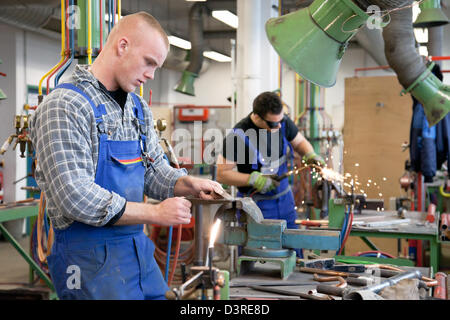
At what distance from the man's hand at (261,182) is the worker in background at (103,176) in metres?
1.44

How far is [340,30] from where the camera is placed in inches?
55.8

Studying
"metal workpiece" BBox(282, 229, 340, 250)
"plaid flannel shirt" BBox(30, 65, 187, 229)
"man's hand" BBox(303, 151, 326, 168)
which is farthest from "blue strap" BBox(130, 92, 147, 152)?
"man's hand" BBox(303, 151, 326, 168)

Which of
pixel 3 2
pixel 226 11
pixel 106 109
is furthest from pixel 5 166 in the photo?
pixel 106 109

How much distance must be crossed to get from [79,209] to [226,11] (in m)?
5.60

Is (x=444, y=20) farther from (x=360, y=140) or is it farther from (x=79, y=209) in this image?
(x=79, y=209)

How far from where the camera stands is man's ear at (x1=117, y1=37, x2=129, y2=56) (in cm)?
139

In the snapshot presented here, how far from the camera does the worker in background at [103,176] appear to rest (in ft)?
4.17

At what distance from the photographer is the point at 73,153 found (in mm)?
1277

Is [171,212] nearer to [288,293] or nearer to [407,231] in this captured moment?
[288,293]

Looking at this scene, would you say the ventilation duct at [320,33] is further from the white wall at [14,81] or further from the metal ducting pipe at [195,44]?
the white wall at [14,81]

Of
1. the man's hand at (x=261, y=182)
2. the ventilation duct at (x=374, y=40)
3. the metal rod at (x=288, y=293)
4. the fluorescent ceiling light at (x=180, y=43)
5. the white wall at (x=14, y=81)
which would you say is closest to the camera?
the metal rod at (x=288, y=293)

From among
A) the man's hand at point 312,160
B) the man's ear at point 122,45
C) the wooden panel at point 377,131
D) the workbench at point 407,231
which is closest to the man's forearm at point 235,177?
the man's hand at point 312,160

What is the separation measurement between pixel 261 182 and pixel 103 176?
161 centimetres

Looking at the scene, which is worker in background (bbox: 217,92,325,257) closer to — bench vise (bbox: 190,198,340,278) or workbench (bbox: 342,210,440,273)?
workbench (bbox: 342,210,440,273)
